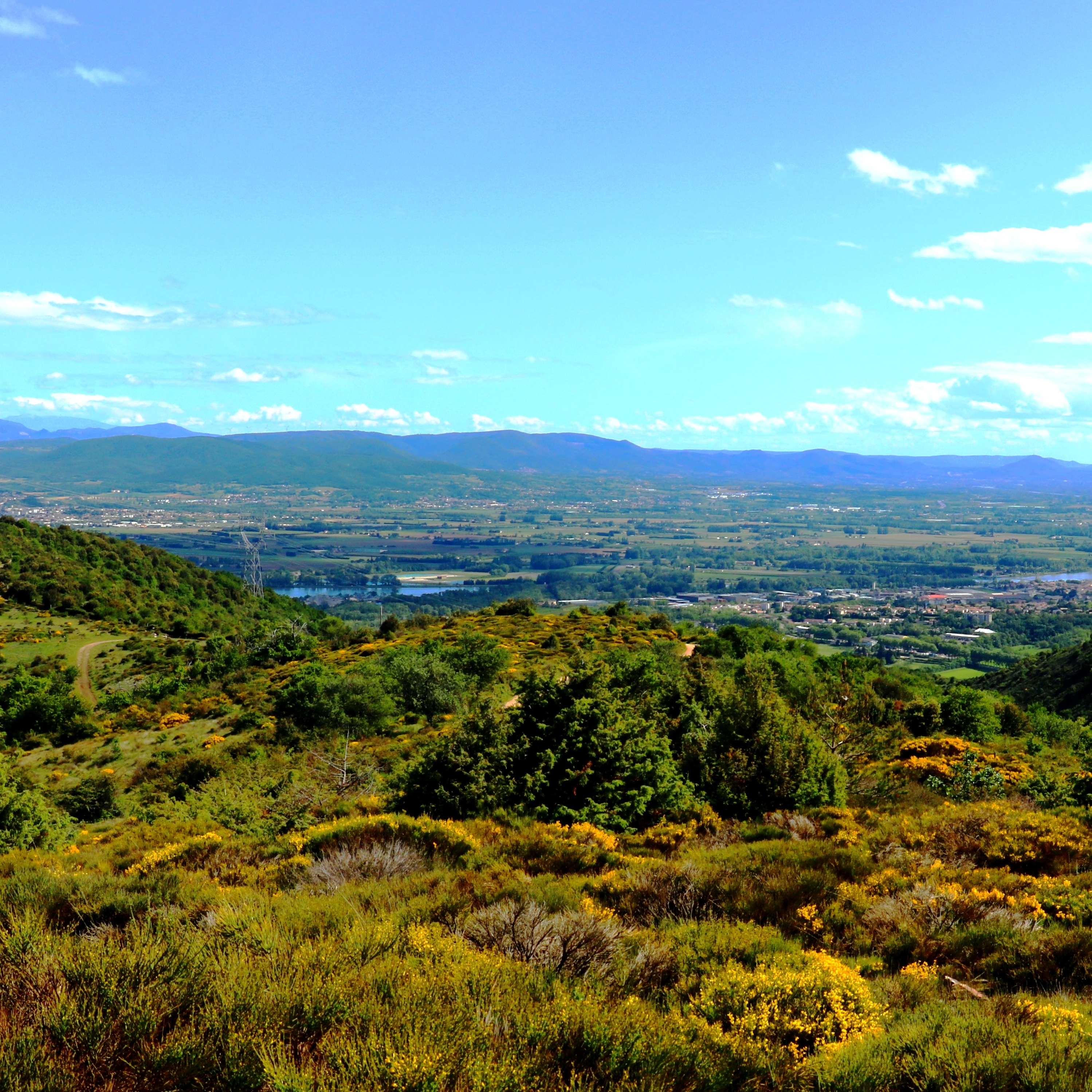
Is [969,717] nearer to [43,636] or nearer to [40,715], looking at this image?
[40,715]

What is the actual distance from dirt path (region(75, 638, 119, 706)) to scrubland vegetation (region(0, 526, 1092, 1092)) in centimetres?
2159

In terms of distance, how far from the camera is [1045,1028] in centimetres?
521

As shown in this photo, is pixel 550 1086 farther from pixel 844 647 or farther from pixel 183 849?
pixel 844 647

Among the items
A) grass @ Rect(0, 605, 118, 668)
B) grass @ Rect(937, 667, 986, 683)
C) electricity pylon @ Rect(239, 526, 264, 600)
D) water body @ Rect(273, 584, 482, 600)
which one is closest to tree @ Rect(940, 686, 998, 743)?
grass @ Rect(937, 667, 986, 683)

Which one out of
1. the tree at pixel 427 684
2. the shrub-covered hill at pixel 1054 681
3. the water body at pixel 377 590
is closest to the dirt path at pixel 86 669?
the tree at pixel 427 684

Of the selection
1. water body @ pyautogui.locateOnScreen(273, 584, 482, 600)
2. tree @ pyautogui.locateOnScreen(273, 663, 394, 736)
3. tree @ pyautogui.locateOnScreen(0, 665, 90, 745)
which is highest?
tree @ pyautogui.locateOnScreen(273, 663, 394, 736)

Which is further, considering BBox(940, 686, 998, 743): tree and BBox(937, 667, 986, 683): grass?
BBox(937, 667, 986, 683): grass

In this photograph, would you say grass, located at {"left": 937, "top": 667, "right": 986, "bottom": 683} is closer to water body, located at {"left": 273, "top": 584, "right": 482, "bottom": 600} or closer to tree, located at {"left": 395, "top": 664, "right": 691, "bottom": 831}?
tree, located at {"left": 395, "top": 664, "right": 691, "bottom": 831}

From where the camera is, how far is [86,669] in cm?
4788

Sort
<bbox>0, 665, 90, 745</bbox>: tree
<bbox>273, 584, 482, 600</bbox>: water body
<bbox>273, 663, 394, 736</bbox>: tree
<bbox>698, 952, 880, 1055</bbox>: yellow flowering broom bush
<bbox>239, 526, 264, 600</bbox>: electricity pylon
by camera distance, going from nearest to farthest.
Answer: <bbox>698, 952, 880, 1055</bbox>: yellow flowering broom bush
<bbox>273, 663, 394, 736</bbox>: tree
<bbox>0, 665, 90, 745</bbox>: tree
<bbox>239, 526, 264, 600</bbox>: electricity pylon
<bbox>273, 584, 482, 600</bbox>: water body

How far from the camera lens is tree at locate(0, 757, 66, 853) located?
1558 cm

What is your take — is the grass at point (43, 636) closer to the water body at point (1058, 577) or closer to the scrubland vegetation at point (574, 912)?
Result: the scrubland vegetation at point (574, 912)

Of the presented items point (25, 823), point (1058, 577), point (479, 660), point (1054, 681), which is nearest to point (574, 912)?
point (25, 823)

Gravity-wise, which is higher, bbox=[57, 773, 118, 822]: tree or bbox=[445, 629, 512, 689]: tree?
bbox=[445, 629, 512, 689]: tree
